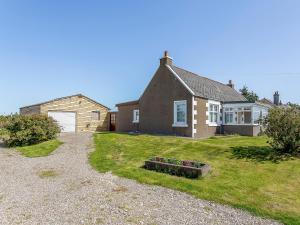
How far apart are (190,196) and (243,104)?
16870 millimetres

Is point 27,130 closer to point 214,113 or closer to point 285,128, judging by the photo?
point 214,113

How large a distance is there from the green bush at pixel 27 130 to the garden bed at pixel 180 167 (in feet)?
43.5

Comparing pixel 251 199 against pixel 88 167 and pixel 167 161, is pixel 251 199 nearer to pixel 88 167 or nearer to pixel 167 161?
pixel 167 161

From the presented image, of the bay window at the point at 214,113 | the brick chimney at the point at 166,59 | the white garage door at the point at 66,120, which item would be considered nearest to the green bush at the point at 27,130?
the white garage door at the point at 66,120

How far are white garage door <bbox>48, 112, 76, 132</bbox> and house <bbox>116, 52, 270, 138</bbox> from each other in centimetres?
1126

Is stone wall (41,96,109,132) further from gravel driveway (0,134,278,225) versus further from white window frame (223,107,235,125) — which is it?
gravel driveway (0,134,278,225)

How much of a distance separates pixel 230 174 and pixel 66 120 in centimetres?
2645

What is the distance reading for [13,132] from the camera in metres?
21.5

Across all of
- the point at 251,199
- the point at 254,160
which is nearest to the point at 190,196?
the point at 251,199

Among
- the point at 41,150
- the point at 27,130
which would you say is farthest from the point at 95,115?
the point at 41,150

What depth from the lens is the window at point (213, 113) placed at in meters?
22.9

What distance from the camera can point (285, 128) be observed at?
1346 cm

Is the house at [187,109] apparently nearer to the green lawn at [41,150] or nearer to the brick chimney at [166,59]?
the brick chimney at [166,59]

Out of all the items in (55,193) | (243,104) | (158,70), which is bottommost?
(55,193)
